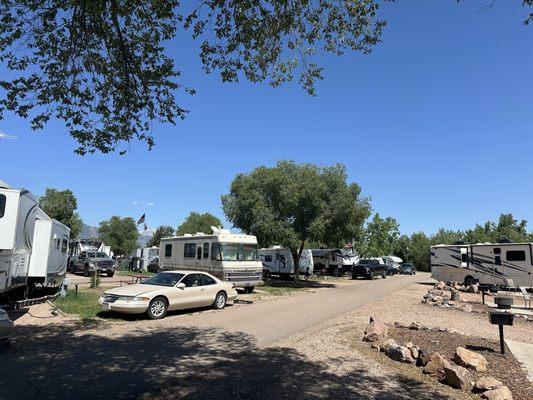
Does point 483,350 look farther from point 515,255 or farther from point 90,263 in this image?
point 90,263

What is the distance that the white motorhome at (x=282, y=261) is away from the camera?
35969 millimetres

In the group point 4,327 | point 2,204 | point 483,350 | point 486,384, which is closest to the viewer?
point 486,384

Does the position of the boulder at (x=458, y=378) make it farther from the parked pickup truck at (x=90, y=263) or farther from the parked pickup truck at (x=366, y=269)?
the parked pickup truck at (x=366, y=269)

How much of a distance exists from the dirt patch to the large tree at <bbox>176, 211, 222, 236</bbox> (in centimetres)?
7035

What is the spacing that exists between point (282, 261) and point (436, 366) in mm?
29220

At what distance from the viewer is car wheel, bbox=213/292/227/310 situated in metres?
15.3

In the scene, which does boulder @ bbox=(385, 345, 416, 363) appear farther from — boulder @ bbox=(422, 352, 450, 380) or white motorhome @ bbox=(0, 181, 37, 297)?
white motorhome @ bbox=(0, 181, 37, 297)

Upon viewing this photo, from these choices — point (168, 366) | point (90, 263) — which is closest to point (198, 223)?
point (90, 263)

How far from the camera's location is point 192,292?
14.4 metres

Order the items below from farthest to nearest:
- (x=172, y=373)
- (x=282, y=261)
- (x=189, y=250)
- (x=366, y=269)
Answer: (x=366, y=269)
(x=282, y=261)
(x=189, y=250)
(x=172, y=373)

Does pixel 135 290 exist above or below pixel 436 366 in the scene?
above

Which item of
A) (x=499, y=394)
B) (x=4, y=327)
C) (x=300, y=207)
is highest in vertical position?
(x=300, y=207)

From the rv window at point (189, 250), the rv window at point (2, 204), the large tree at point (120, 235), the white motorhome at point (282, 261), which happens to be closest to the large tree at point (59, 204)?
the large tree at point (120, 235)

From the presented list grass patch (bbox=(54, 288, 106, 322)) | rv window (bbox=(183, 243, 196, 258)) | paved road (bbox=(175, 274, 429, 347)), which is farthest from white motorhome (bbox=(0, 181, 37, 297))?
rv window (bbox=(183, 243, 196, 258))
